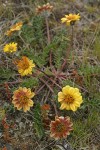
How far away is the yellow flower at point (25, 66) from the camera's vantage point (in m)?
2.82

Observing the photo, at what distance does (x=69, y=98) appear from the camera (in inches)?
106

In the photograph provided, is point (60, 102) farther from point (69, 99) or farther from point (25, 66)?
point (25, 66)

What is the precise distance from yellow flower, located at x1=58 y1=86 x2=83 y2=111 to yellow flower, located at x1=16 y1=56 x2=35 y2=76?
318 mm

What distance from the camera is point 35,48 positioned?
10.8ft

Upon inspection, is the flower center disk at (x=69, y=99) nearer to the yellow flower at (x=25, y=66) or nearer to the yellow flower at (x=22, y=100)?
the yellow flower at (x=22, y=100)

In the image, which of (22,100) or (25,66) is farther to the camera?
(25,66)

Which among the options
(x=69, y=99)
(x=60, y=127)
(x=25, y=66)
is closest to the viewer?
(x=60, y=127)

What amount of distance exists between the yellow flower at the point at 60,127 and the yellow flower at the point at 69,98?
12 cm

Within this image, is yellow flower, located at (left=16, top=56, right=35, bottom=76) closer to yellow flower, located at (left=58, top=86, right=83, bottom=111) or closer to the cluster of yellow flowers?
the cluster of yellow flowers

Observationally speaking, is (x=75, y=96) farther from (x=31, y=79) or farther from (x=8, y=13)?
(x=8, y=13)

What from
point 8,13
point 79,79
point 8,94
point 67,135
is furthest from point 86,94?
point 8,13

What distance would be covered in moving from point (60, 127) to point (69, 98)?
0.24 m

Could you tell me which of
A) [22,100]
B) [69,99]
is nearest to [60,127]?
[69,99]

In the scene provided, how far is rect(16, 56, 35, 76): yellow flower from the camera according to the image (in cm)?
282
